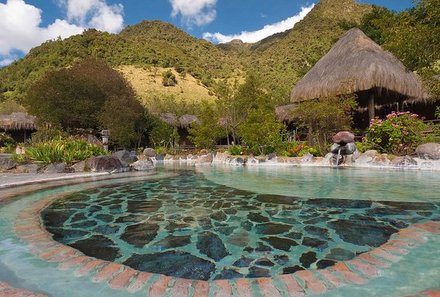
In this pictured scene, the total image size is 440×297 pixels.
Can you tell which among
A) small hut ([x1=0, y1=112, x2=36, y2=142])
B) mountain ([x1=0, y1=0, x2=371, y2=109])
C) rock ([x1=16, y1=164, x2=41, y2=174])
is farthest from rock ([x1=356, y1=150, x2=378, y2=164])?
mountain ([x1=0, y1=0, x2=371, y2=109])

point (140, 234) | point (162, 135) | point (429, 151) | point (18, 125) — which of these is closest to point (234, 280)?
point (140, 234)

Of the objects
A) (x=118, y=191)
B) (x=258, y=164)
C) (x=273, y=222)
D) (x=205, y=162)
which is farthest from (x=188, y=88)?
(x=273, y=222)

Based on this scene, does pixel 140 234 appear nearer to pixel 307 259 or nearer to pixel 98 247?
pixel 98 247

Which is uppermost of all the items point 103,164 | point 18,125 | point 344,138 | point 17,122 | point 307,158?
point 17,122

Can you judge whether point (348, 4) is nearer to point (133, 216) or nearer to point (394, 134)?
point (394, 134)

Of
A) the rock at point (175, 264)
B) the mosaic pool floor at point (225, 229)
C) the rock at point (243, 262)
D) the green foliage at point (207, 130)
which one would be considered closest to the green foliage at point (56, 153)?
the mosaic pool floor at point (225, 229)

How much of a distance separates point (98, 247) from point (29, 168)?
9.55 meters

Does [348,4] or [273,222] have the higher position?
[348,4]

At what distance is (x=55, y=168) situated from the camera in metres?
11.5

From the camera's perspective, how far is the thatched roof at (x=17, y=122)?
28578 millimetres

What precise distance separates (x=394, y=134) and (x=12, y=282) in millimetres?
13491

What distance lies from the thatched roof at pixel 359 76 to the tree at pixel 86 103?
40.8 ft

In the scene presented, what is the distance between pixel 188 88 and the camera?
51969mm

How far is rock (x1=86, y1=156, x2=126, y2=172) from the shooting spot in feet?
38.9
